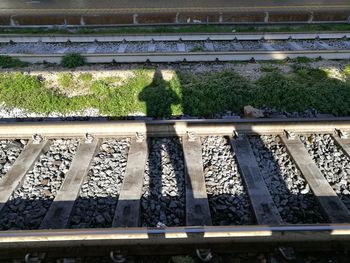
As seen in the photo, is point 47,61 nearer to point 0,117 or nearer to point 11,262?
point 0,117

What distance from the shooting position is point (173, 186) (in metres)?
4.92

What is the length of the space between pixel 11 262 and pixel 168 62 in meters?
7.86

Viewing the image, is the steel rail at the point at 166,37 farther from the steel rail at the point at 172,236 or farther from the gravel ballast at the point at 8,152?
the steel rail at the point at 172,236

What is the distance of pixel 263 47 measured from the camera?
11.7m

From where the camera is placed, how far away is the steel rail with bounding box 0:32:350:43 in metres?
12.2

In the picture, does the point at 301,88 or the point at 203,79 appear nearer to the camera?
the point at 301,88

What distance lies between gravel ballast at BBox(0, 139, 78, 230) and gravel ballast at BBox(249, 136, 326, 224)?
3.47 m

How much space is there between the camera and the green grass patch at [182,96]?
8.02 m

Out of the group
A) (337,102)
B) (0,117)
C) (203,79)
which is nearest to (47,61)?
(0,117)

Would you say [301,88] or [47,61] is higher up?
[47,61]

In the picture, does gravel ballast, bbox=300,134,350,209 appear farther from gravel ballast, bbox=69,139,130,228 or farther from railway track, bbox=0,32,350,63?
railway track, bbox=0,32,350,63

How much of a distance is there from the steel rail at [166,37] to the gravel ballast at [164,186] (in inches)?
294

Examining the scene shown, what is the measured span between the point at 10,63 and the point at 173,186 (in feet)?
27.6

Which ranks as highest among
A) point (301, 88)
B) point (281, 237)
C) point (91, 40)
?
point (91, 40)
